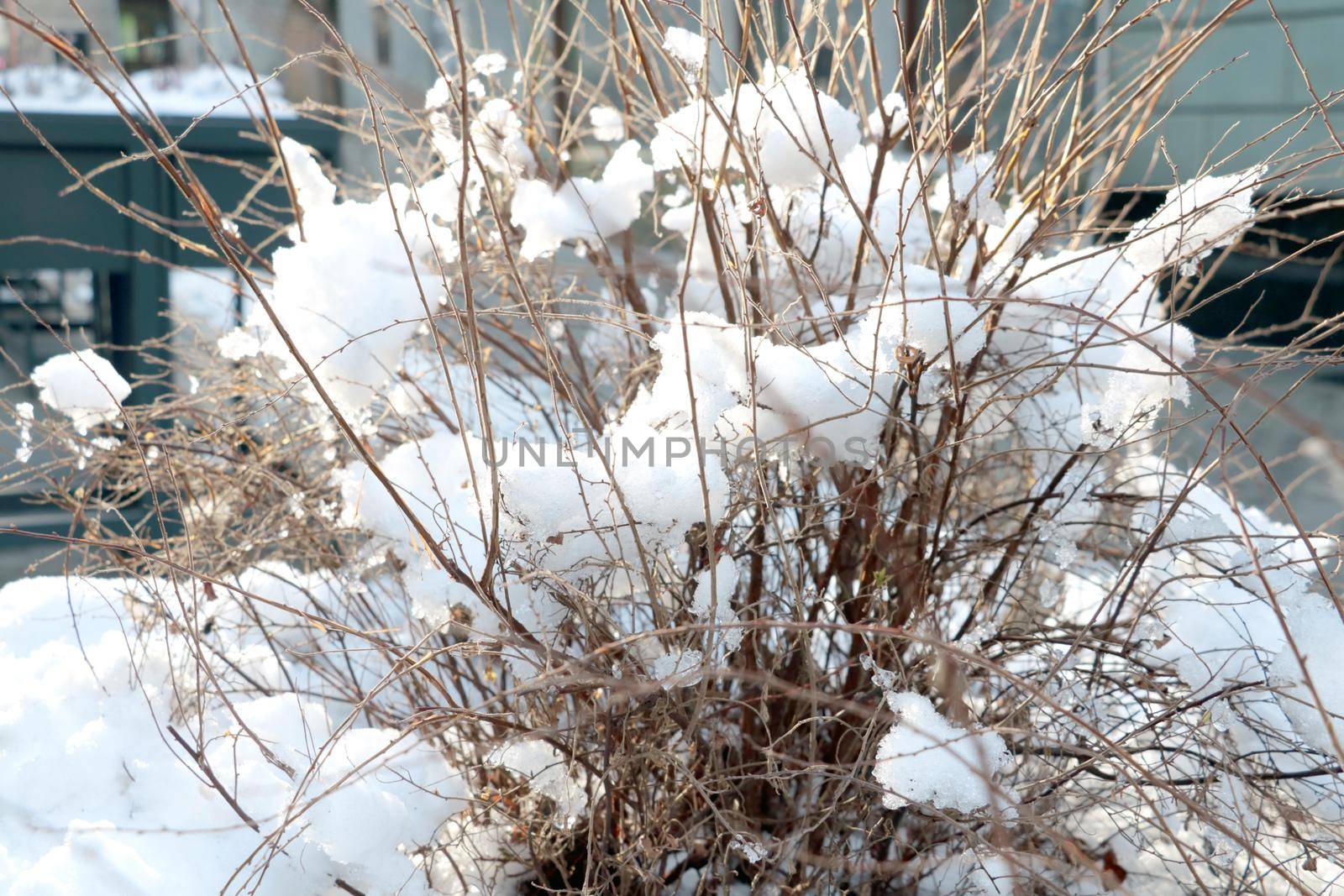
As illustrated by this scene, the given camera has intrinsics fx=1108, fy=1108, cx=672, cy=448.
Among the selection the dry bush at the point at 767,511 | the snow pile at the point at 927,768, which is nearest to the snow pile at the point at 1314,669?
the dry bush at the point at 767,511

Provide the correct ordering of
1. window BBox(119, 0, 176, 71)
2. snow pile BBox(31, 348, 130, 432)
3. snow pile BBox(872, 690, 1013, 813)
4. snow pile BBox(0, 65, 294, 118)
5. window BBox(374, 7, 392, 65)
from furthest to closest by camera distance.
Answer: window BBox(119, 0, 176, 71), window BBox(374, 7, 392, 65), snow pile BBox(0, 65, 294, 118), snow pile BBox(31, 348, 130, 432), snow pile BBox(872, 690, 1013, 813)

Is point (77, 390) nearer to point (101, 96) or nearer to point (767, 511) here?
point (767, 511)

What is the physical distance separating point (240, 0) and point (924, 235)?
81 cm

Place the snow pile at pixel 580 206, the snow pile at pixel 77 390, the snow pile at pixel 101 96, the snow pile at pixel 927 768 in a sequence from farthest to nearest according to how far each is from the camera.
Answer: the snow pile at pixel 101 96 < the snow pile at pixel 77 390 < the snow pile at pixel 580 206 < the snow pile at pixel 927 768

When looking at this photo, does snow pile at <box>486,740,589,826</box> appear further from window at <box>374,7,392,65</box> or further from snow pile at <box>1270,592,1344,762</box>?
window at <box>374,7,392,65</box>

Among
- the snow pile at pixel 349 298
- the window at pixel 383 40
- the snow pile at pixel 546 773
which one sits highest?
the window at pixel 383 40

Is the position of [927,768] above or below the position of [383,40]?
below

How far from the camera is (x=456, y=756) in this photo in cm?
132

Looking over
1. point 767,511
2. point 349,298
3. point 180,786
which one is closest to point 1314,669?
point 767,511

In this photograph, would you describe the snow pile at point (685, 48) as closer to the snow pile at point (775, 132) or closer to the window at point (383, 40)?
the snow pile at point (775, 132)

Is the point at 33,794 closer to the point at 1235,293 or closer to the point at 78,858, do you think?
the point at 78,858

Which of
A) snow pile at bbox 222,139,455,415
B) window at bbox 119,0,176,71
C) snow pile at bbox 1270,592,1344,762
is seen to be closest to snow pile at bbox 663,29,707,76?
snow pile at bbox 222,139,455,415

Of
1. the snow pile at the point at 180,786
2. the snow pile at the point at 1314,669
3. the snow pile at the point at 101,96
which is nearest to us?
the snow pile at the point at 1314,669

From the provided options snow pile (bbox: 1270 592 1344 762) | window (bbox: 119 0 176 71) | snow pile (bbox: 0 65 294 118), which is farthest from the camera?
window (bbox: 119 0 176 71)
